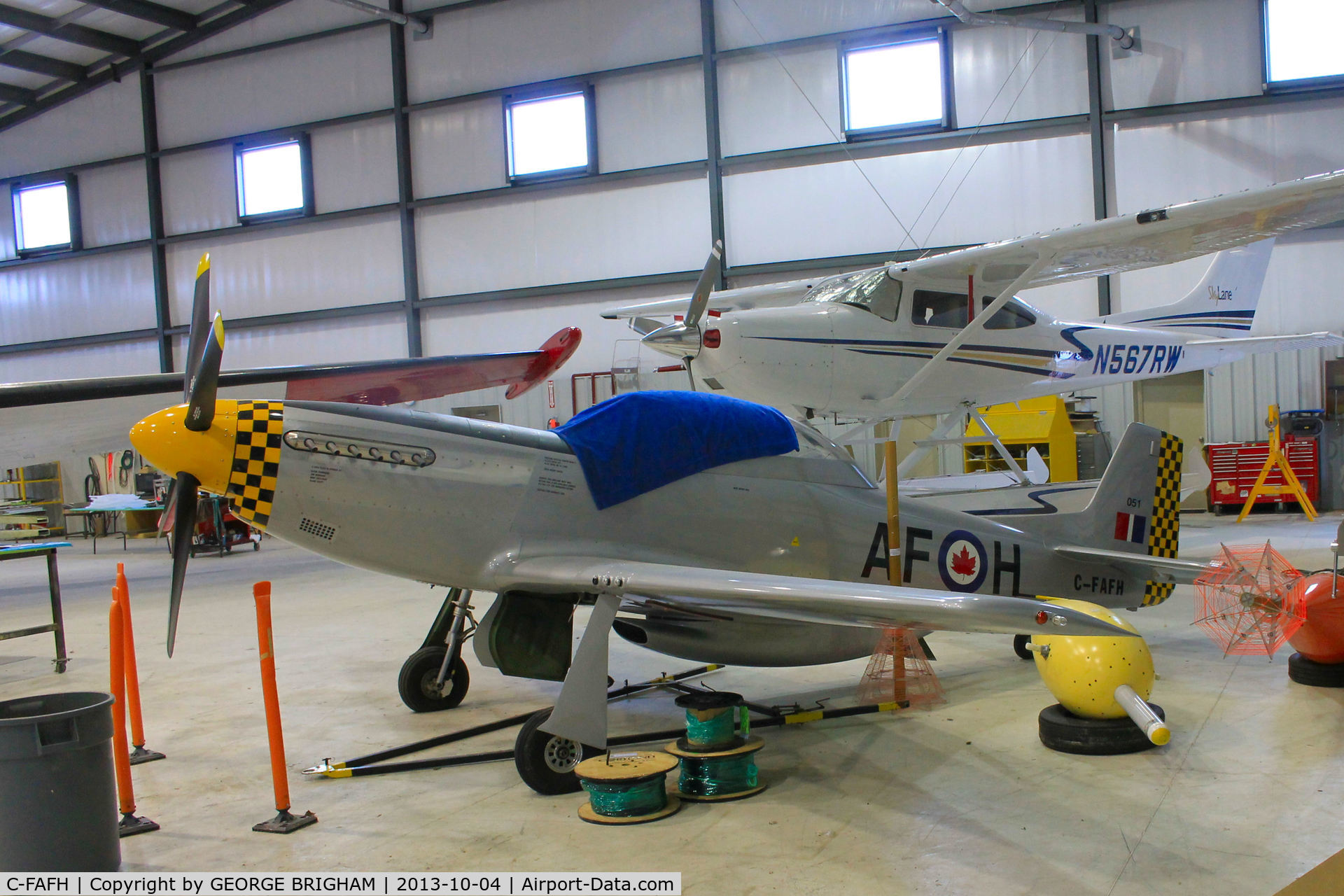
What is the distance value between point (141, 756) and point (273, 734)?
5.04 feet

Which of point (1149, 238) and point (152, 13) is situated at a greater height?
point (152, 13)

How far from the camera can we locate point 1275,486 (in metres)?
14.7

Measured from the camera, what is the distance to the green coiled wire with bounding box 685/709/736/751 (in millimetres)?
4066

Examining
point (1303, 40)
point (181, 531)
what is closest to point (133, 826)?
point (181, 531)

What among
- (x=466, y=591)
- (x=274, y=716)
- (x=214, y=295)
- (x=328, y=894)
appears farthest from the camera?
(x=214, y=295)

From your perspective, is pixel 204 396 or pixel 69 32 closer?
pixel 204 396

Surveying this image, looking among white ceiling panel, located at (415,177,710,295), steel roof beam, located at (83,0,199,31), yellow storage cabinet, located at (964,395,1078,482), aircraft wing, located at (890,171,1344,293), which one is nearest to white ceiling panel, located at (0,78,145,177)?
steel roof beam, located at (83,0,199,31)

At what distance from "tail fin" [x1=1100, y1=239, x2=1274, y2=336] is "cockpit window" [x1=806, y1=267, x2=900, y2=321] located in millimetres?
4126

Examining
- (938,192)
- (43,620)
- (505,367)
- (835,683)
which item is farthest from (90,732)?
(938,192)

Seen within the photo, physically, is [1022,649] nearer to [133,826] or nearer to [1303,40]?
[133,826]

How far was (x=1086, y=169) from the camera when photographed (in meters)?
16.2

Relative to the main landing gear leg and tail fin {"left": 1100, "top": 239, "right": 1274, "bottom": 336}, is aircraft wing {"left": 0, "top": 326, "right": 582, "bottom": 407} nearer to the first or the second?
the main landing gear leg

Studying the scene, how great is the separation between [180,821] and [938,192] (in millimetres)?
15789

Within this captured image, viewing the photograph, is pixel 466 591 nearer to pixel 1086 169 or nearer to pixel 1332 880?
pixel 1332 880
